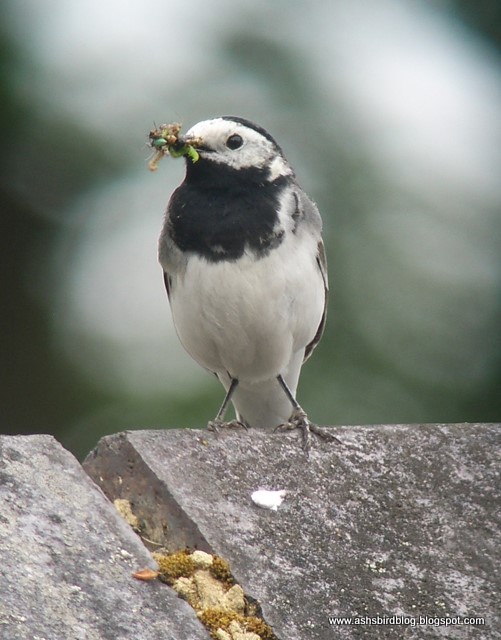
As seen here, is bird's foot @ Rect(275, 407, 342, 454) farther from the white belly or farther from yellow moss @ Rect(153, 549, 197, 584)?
the white belly

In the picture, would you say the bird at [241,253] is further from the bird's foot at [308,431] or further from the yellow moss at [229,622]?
the yellow moss at [229,622]

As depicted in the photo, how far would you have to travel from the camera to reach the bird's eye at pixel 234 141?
17.0ft

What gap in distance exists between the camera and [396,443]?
3.35 meters

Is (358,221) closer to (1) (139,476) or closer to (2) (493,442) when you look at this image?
(2) (493,442)

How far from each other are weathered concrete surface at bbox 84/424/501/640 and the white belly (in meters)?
1.59

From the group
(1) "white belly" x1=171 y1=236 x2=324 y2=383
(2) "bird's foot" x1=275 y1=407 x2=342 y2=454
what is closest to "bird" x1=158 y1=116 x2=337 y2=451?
(1) "white belly" x1=171 y1=236 x2=324 y2=383

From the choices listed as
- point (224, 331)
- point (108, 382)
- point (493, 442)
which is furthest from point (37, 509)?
point (108, 382)

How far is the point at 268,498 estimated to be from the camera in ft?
9.83

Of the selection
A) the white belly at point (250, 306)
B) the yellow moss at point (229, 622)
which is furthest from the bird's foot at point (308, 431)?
the white belly at point (250, 306)

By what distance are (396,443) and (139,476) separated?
29.1 inches

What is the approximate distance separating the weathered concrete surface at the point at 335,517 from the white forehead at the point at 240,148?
200 centimetres

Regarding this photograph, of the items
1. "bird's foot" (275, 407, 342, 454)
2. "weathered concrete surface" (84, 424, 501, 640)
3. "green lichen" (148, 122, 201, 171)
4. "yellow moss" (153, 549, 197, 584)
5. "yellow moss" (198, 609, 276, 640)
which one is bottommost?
"yellow moss" (198, 609, 276, 640)

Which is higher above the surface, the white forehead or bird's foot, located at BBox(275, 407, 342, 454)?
the white forehead

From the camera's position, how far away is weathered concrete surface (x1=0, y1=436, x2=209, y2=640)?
2438 millimetres
